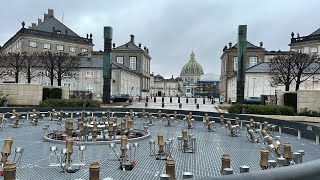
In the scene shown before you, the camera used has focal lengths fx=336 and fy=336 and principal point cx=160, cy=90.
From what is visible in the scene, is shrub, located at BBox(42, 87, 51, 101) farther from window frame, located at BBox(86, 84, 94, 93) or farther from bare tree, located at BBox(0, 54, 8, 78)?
bare tree, located at BBox(0, 54, 8, 78)

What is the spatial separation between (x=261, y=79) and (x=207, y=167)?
4370 cm

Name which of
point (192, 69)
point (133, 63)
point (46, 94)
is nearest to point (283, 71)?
point (46, 94)

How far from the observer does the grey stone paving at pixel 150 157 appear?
31.2 ft

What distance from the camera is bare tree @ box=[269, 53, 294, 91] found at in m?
44.4

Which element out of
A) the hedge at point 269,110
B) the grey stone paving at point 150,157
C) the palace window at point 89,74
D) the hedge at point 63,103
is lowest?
the grey stone paving at point 150,157

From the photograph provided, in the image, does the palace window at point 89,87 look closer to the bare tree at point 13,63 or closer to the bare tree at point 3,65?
the bare tree at point 13,63

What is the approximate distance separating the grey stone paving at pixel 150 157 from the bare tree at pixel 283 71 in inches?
1104

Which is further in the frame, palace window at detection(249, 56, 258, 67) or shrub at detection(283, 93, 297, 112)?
palace window at detection(249, 56, 258, 67)

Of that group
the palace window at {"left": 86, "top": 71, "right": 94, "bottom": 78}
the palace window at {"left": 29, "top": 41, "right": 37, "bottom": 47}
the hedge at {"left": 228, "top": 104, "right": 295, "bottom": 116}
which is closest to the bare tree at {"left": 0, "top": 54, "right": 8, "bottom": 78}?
the palace window at {"left": 86, "top": 71, "right": 94, "bottom": 78}

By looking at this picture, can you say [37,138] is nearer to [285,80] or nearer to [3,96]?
[3,96]

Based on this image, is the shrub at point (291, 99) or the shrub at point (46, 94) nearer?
the shrub at point (291, 99)

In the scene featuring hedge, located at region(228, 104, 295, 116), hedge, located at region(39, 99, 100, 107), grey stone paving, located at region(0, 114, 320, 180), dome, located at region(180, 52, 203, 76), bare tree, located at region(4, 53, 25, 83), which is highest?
dome, located at region(180, 52, 203, 76)

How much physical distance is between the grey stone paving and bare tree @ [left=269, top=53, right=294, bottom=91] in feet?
92.0

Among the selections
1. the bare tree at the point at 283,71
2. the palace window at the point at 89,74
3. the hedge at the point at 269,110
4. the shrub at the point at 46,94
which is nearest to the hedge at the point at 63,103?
the shrub at the point at 46,94
